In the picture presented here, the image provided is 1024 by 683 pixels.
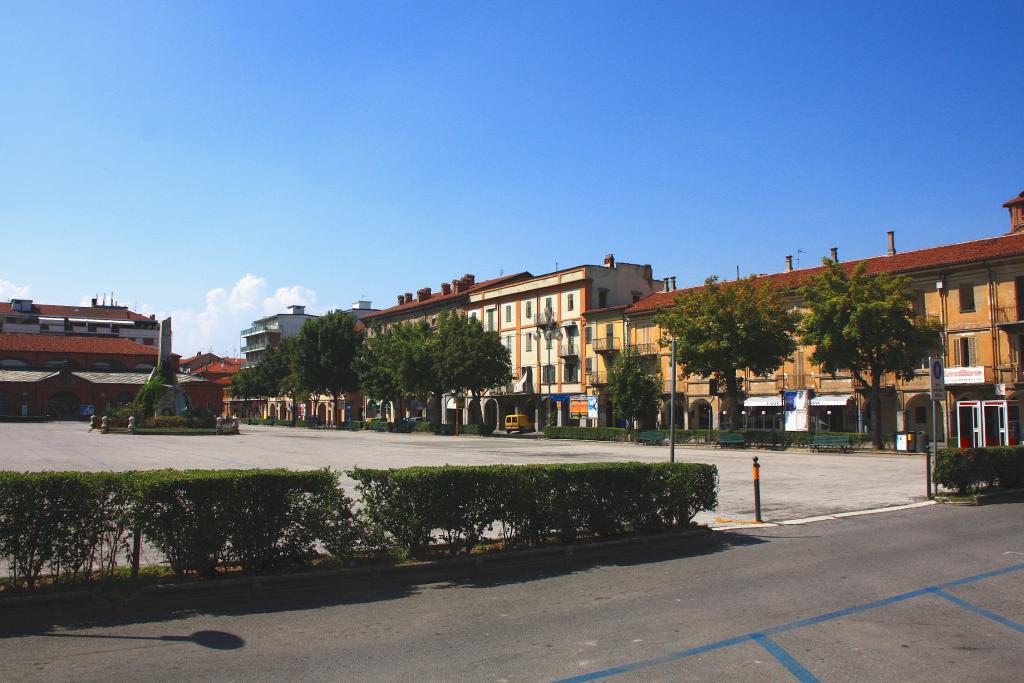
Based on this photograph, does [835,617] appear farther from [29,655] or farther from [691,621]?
[29,655]

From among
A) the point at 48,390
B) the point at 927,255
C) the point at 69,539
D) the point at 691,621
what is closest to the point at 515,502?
the point at 691,621

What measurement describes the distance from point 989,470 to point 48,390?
337 feet

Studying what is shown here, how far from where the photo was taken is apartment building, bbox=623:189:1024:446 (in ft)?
139

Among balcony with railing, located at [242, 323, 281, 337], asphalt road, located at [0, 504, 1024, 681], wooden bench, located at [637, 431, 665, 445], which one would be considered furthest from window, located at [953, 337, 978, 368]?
balcony with railing, located at [242, 323, 281, 337]

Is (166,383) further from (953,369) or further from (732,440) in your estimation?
(953,369)

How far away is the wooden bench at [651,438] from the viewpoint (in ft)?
166

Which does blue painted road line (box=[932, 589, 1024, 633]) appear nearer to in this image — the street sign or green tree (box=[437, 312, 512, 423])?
the street sign

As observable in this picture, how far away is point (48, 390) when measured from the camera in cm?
9512

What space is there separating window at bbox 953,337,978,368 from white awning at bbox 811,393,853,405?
692cm

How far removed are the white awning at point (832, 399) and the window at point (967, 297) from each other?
28.3ft

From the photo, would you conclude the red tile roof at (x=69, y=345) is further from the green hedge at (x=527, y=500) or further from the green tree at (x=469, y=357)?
the green hedge at (x=527, y=500)

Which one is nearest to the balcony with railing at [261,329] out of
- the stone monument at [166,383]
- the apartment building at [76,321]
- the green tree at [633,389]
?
the apartment building at [76,321]

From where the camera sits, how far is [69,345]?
10912cm

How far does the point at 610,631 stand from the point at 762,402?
5071 cm
